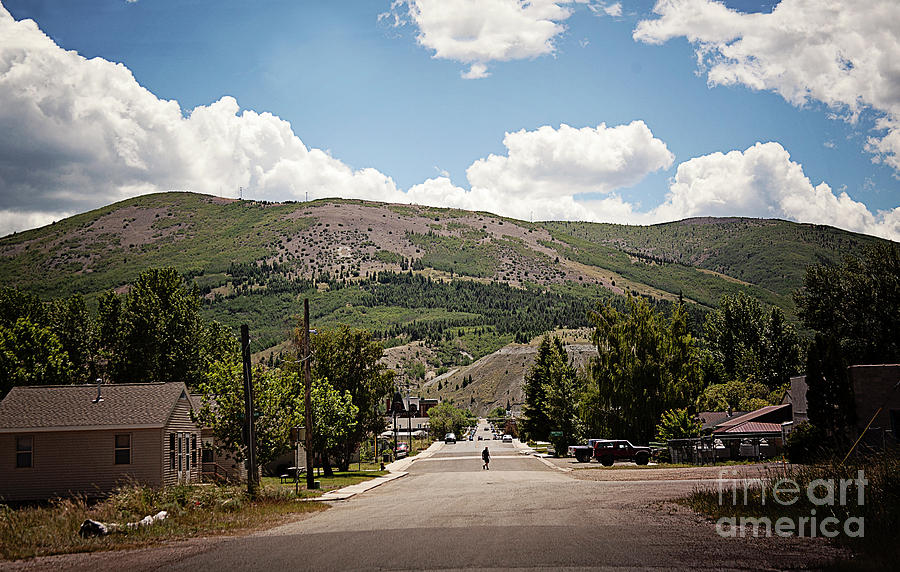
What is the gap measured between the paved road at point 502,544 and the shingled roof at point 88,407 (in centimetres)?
1697

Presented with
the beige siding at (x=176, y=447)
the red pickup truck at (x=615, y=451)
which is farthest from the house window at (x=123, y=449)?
the red pickup truck at (x=615, y=451)

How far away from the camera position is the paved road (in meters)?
11.9

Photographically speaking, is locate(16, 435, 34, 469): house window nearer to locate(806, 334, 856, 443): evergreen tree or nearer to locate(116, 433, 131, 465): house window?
locate(116, 433, 131, 465): house window

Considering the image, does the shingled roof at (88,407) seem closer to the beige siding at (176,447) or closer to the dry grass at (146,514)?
the beige siding at (176,447)

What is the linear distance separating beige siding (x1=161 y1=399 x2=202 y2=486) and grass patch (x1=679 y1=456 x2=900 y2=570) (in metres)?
25.4

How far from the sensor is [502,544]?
551 inches

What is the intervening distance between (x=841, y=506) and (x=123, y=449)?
3097 centimetres

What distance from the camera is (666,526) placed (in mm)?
15750

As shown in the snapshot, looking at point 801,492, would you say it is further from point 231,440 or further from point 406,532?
point 231,440

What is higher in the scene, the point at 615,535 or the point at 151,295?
the point at 151,295

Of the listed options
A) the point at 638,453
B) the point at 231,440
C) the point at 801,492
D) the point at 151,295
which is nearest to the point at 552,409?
the point at 638,453

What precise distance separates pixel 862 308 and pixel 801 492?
171ft

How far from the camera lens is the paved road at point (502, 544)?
467 inches

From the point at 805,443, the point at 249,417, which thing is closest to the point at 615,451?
the point at 805,443
